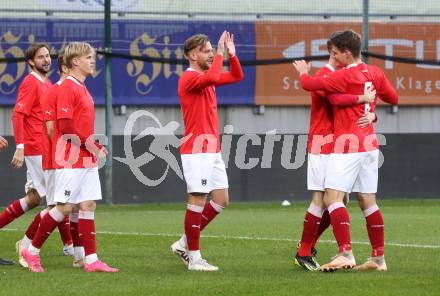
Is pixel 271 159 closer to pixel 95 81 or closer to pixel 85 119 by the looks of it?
pixel 95 81

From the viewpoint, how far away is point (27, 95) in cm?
1068

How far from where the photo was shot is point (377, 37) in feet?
73.0

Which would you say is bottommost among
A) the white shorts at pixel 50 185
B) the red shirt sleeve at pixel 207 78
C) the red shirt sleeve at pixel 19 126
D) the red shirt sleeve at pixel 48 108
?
the white shorts at pixel 50 185

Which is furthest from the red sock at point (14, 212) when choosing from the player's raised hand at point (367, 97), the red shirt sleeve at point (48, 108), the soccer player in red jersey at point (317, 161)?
the player's raised hand at point (367, 97)

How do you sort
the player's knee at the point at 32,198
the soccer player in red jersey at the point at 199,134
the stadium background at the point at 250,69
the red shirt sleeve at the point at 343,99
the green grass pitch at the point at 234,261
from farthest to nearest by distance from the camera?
the stadium background at the point at 250,69
the player's knee at the point at 32,198
the soccer player in red jersey at the point at 199,134
the red shirt sleeve at the point at 343,99
the green grass pitch at the point at 234,261

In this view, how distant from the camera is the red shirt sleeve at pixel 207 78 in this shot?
925 centimetres

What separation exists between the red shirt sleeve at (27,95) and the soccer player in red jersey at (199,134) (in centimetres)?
174

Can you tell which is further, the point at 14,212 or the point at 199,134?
the point at 14,212

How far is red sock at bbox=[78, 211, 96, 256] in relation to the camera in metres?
9.41

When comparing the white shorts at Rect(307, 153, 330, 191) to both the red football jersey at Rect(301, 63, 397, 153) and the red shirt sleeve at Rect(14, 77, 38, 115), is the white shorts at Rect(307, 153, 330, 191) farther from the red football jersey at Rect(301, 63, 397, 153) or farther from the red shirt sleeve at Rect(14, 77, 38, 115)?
the red shirt sleeve at Rect(14, 77, 38, 115)

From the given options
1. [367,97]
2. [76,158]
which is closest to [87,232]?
[76,158]

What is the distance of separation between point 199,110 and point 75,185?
3.93ft

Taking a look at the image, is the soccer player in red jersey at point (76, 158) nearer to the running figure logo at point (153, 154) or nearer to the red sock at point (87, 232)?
the red sock at point (87, 232)

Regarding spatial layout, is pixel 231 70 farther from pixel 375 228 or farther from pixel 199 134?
pixel 375 228
